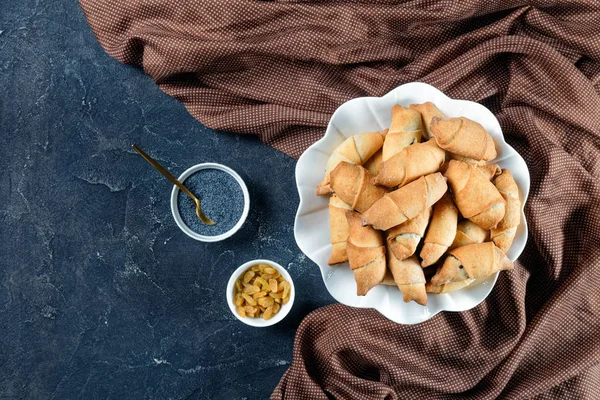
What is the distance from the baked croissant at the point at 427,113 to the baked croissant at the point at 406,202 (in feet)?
0.38

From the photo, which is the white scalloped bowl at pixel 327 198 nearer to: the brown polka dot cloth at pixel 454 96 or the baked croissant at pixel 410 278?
the baked croissant at pixel 410 278

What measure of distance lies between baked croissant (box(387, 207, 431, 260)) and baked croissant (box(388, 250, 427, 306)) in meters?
0.02

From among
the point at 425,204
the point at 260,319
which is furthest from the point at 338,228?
the point at 260,319

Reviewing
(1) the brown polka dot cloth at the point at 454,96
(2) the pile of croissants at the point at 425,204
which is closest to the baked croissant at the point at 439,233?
(2) the pile of croissants at the point at 425,204

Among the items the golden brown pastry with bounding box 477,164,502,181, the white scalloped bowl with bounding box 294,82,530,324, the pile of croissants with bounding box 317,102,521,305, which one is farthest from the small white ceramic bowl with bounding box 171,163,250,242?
the golden brown pastry with bounding box 477,164,502,181

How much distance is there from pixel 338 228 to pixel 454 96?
473 mm

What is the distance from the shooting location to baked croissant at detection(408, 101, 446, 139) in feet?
3.95

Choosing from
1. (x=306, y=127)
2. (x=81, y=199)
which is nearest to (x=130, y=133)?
(x=81, y=199)

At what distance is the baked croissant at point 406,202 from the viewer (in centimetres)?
111

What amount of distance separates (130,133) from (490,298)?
3.19 ft

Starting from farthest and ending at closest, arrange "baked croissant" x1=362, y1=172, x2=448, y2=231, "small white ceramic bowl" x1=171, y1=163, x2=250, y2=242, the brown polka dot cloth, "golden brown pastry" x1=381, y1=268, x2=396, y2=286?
"small white ceramic bowl" x1=171, y1=163, x2=250, y2=242, the brown polka dot cloth, "golden brown pastry" x1=381, y1=268, x2=396, y2=286, "baked croissant" x1=362, y1=172, x2=448, y2=231

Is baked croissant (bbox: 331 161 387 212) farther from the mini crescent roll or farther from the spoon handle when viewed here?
the spoon handle

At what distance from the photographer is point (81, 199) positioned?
5.36ft

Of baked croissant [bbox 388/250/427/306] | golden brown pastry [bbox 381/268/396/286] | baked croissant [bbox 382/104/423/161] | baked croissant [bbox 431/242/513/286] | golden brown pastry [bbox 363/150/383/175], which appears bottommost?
golden brown pastry [bbox 381/268/396/286]
